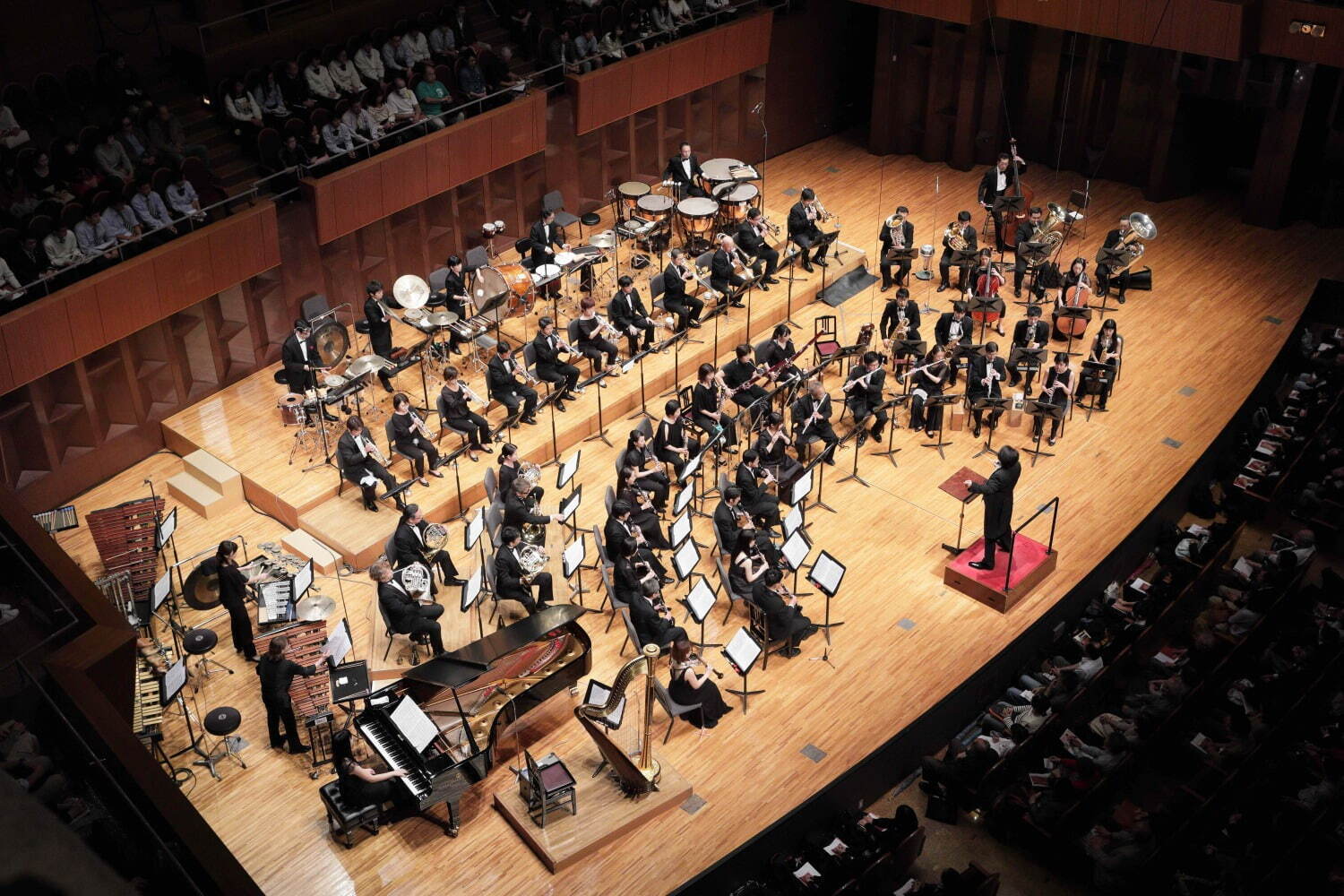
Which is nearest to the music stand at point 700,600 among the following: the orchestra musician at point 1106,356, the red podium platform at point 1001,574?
the red podium platform at point 1001,574

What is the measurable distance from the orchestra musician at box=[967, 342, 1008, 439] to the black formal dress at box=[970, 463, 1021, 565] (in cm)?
228

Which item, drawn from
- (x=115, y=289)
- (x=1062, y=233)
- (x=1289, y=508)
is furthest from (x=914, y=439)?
(x=115, y=289)

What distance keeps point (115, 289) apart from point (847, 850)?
8.53 meters

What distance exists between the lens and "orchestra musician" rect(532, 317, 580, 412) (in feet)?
46.0

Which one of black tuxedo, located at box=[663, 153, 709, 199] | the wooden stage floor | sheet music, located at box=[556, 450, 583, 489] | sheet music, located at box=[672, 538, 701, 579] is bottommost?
the wooden stage floor

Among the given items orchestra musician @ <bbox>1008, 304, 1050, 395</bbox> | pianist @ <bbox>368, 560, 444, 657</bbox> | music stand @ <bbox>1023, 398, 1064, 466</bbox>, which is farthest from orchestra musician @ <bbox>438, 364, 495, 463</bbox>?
orchestra musician @ <bbox>1008, 304, 1050, 395</bbox>

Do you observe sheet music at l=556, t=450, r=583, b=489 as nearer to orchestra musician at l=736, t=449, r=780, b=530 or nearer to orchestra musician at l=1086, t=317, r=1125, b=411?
orchestra musician at l=736, t=449, r=780, b=530

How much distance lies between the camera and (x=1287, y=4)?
Answer: 15.4 metres

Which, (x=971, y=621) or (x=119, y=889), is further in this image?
(x=971, y=621)

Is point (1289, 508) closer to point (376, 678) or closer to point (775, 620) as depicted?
point (775, 620)

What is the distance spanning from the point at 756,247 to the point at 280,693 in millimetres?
8489

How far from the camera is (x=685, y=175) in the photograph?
56.2 ft

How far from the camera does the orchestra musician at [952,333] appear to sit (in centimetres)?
1453

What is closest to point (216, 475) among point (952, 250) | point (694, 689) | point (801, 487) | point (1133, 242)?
point (694, 689)
